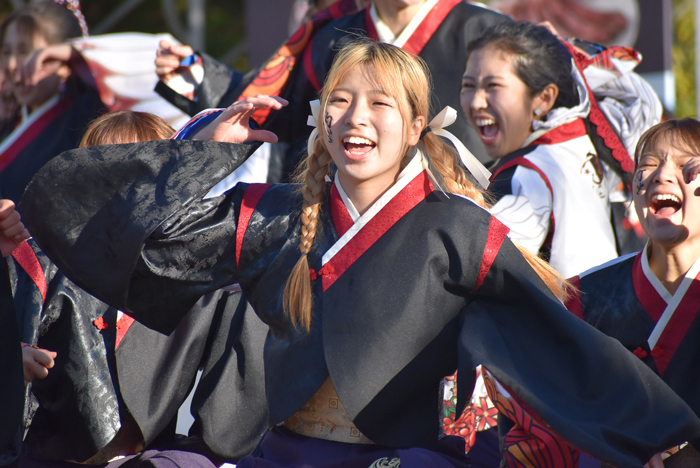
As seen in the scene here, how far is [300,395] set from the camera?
1675 mm

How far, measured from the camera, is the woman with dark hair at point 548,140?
2365mm

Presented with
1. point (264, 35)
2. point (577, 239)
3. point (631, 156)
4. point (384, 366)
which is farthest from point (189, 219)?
point (264, 35)

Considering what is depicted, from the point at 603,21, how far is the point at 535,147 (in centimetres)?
214

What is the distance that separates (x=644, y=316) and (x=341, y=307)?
0.74m

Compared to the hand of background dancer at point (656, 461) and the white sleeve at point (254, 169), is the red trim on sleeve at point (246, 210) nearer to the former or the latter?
the hand of background dancer at point (656, 461)

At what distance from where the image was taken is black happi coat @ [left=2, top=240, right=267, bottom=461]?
82.0 inches

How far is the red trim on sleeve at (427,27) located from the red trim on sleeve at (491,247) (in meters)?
1.20

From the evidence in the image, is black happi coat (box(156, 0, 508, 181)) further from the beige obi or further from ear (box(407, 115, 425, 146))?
the beige obi

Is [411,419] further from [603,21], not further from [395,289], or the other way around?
[603,21]

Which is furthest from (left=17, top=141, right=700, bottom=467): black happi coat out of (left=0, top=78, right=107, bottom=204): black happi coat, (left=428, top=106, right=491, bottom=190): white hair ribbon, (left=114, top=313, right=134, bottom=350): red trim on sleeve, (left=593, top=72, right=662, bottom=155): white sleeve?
(left=0, top=78, right=107, bottom=204): black happi coat

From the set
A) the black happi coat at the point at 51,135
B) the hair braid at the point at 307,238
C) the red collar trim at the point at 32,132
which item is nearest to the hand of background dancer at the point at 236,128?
the hair braid at the point at 307,238

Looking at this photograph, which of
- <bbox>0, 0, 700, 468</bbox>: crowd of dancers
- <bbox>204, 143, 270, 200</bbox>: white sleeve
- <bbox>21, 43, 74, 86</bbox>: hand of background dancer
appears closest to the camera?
<bbox>0, 0, 700, 468</bbox>: crowd of dancers

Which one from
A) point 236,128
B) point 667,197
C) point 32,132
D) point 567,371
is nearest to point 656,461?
point 567,371

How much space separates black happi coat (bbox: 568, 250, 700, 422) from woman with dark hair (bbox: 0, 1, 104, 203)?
2.30m
